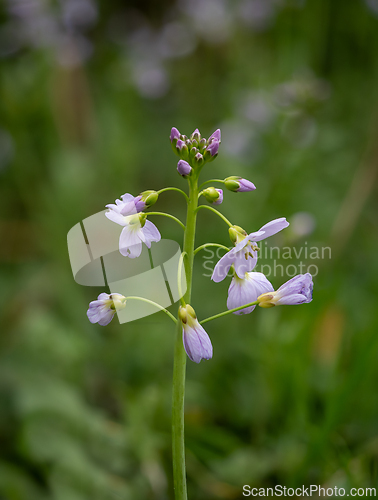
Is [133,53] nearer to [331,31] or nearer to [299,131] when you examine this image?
[331,31]

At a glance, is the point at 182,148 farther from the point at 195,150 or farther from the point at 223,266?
the point at 223,266

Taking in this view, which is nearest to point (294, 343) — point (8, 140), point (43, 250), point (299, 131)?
point (299, 131)

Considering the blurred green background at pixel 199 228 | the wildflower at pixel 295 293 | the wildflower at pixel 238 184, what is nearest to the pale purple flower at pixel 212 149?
the wildflower at pixel 238 184

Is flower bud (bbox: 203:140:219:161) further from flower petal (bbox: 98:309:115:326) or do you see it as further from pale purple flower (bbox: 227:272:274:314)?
flower petal (bbox: 98:309:115:326)

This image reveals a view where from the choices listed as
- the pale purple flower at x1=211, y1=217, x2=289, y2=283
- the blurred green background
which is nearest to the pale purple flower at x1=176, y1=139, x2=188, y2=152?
the pale purple flower at x1=211, y1=217, x2=289, y2=283

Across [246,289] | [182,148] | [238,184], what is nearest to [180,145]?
[182,148]

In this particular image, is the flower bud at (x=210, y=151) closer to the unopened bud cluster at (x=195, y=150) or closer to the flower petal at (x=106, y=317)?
the unopened bud cluster at (x=195, y=150)
